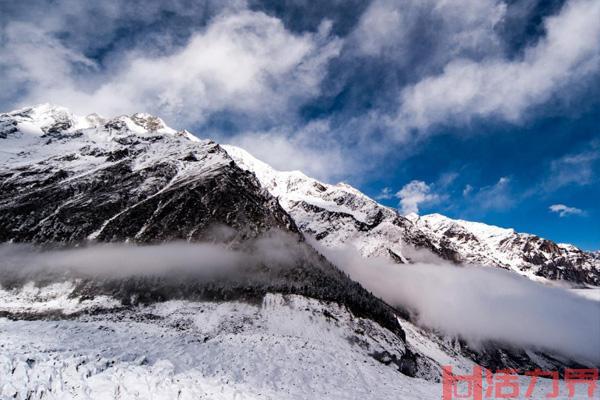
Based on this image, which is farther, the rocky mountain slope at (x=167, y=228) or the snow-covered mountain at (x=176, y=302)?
the rocky mountain slope at (x=167, y=228)

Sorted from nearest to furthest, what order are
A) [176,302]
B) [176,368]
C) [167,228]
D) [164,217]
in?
1. [176,368]
2. [176,302]
3. [167,228]
4. [164,217]

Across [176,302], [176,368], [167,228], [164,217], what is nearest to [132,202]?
[164,217]

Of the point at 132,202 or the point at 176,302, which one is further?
the point at 132,202

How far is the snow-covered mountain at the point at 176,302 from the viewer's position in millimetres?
27103

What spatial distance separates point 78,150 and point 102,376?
610 ft

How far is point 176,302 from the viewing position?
261 feet

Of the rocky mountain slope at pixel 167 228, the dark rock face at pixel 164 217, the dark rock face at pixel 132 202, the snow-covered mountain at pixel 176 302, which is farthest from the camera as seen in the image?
the dark rock face at pixel 132 202

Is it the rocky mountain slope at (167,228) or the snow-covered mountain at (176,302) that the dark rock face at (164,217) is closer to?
the rocky mountain slope at (167,228)

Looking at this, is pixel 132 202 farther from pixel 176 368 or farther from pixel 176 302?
pixel 176 368

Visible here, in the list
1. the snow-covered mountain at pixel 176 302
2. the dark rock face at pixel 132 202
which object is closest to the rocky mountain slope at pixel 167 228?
the dark rock face at pixel 132 202

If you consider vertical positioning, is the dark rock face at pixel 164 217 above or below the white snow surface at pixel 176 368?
above

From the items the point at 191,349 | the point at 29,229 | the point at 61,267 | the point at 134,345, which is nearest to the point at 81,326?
the point at 134,345

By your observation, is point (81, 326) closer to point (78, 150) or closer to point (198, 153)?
point (198, 153)

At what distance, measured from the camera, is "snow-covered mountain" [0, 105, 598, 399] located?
27.1 meters
